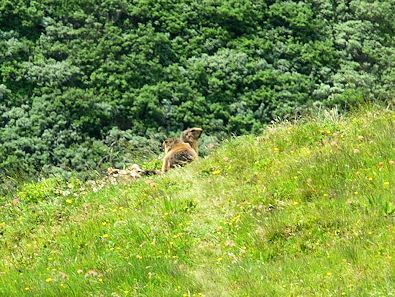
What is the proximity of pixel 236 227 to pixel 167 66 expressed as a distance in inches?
1440

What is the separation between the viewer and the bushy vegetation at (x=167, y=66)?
3741 centimetres

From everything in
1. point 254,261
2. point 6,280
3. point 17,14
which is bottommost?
point 17,14

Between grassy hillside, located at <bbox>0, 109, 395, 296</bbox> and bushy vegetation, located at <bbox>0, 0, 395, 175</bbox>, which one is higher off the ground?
grassy hillside, located at <bbox>0, 109, 395, 296</bbox>

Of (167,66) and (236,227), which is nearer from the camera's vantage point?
(236,227)

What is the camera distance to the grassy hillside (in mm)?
5438

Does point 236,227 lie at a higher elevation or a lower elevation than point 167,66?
higher

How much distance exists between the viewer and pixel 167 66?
4262 centimetres

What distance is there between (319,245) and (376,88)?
34017mm

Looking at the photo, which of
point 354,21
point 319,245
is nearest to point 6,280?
point 319,245

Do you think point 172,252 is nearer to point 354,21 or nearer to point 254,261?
point 254,261

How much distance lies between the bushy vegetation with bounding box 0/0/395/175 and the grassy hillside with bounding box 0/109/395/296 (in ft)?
84.2

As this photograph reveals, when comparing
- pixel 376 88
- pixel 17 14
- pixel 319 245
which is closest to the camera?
pixel 319 245

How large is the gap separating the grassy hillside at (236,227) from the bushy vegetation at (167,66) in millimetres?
25667

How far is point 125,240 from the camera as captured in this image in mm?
6832
